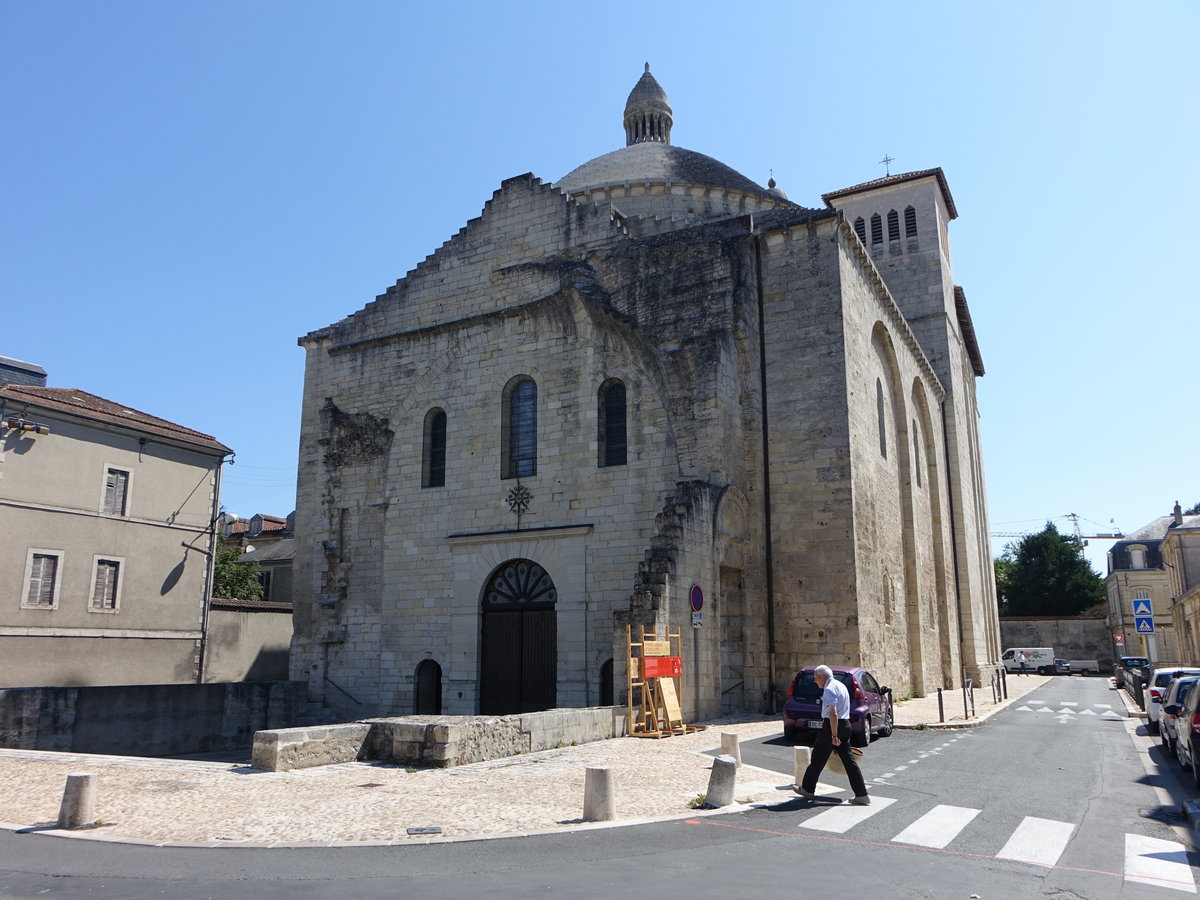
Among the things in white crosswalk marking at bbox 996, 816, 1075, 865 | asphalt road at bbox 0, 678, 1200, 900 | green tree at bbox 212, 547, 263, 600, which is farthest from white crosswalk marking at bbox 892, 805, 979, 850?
green tree at bbox 212, 547, 263, 600

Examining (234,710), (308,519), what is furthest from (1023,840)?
(308,519)

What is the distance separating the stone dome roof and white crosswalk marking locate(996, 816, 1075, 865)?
23870mm

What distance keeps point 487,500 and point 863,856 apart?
14.7 metres

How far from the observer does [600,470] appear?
1897cm

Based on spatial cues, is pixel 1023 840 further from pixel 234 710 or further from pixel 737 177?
pixel 737 177

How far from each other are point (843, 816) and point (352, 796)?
4.79 metres

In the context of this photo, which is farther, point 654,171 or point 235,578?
point 235,578

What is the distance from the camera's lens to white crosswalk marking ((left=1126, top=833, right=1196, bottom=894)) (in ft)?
19.9

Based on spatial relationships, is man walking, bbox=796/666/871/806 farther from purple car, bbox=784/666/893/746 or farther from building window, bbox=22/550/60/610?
building window, bbox=22/550/60/610

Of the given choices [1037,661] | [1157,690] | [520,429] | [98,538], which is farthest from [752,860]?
[1037,661]

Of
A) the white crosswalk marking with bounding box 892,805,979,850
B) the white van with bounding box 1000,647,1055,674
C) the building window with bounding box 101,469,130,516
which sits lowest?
the white van with bounding box 1000,647,1055,674

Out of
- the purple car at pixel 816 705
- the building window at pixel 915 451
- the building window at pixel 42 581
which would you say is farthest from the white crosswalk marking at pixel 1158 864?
the building window at pixel 42 581

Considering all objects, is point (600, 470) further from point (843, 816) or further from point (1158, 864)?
point (1158, 864)

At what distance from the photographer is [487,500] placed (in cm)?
2034
